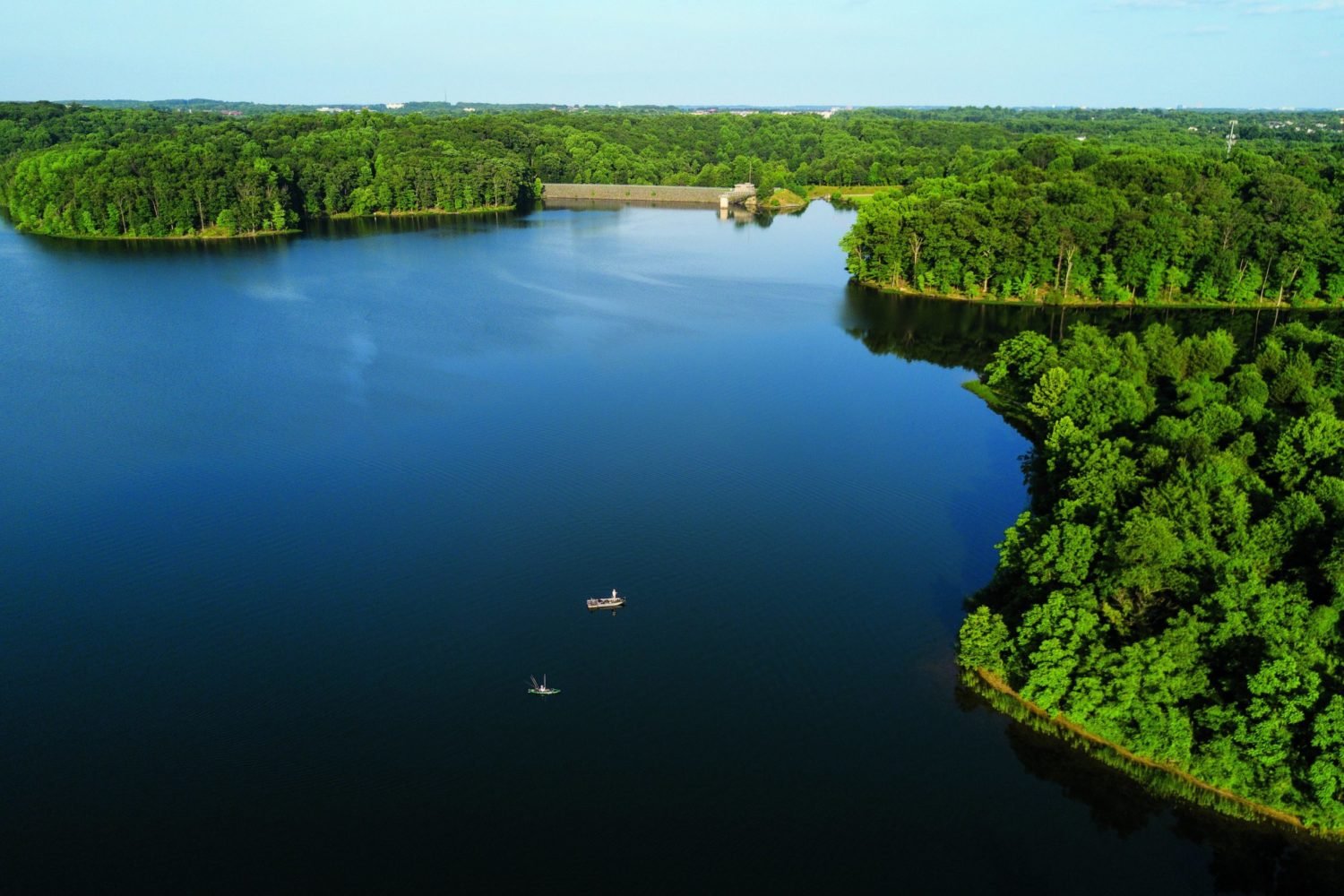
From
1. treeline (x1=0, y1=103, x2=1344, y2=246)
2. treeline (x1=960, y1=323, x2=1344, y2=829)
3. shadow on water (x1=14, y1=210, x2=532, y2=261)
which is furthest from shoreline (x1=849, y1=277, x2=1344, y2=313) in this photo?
shadow on water (x1=14, y1=210, x2=532, y2=261)

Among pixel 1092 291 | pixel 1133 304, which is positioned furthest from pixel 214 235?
pixel 1133 304

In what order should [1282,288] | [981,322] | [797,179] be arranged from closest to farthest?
[981,322] → [1282,288] → [797,179]

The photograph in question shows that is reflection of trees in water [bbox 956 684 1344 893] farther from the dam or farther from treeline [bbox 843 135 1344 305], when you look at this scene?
the dam

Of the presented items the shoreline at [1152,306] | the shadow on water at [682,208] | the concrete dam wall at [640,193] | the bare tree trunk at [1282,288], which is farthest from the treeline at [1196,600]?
the concrete dam wall at [640,193]

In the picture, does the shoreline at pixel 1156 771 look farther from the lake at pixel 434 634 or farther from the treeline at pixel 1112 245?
the treeline at pixel 1112 245

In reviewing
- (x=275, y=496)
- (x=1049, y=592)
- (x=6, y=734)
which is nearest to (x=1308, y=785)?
(x=1049, y=592)

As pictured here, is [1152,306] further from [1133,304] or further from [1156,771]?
[1156,771]

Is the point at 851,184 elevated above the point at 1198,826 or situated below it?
above
